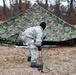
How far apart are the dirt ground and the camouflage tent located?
2.07 feet

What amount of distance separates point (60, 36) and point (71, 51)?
4.79ft

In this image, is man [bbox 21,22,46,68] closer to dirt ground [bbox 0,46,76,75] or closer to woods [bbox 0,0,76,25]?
dirt ground [bbox 0,46,76,75]

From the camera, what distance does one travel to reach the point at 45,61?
9.55 meters

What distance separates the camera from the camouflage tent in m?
12.8

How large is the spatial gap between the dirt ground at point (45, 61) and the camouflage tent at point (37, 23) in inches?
24.9

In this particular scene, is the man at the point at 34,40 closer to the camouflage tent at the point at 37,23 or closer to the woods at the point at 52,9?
the camouflage tent at the point at 37,23

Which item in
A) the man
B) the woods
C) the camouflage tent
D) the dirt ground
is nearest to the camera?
the dirt ground

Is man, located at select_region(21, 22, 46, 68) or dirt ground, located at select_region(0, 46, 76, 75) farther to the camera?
man, located at select_region(21, 22, 46, 68)

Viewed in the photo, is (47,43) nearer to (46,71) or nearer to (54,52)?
(54,52)

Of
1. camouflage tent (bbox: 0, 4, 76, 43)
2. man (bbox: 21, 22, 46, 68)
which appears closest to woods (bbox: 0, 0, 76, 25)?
camouflage tent (bbox: 0, 4, 76, 43)

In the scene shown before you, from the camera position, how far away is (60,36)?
42.0ft

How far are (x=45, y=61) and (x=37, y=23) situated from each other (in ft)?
14.2

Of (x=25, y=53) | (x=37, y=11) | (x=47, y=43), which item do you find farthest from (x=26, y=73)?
(x=37, y=11)

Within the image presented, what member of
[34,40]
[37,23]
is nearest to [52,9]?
[37,23]
